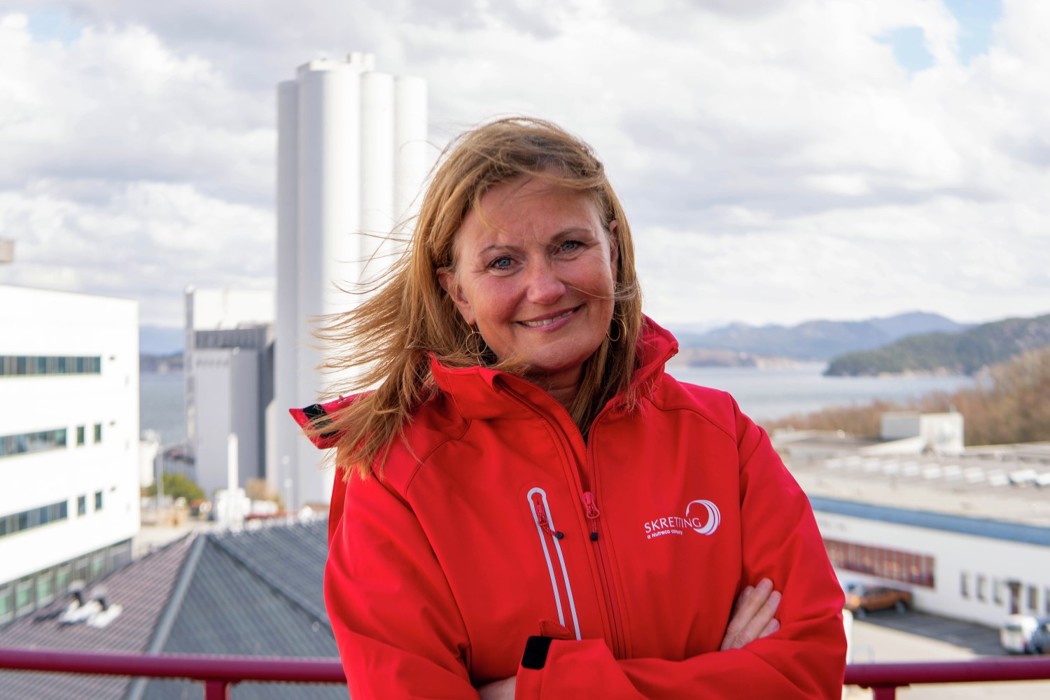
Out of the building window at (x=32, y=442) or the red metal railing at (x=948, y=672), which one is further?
the building window at (x=32, y=442)

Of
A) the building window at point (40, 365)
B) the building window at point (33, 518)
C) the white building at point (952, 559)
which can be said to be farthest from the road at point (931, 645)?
the building window at point (40, 365)

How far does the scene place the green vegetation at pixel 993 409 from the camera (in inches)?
2240

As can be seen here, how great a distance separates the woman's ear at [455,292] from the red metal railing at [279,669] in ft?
2.05

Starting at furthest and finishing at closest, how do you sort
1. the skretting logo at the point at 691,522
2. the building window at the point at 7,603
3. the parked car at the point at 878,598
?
the building window at the point at 7,603, the parked car at the point at 878,598, the skretting logo at the point at 691,522

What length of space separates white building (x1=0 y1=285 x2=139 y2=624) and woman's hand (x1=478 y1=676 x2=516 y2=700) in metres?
29.4

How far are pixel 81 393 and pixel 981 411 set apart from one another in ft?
159

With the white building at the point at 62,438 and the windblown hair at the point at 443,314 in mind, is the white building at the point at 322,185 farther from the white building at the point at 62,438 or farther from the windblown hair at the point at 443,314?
the windblown hair at the point at 443,314

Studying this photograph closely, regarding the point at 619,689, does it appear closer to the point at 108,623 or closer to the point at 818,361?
the point at 108,623

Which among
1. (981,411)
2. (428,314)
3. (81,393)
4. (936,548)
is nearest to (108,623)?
(428,314)

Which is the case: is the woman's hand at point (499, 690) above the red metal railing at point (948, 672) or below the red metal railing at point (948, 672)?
above

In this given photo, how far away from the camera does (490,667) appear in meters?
1.15

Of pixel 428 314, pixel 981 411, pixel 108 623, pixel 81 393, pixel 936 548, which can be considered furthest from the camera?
pixel 981 411

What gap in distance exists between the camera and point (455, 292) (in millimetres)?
1298

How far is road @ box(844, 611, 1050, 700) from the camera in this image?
688 inches
